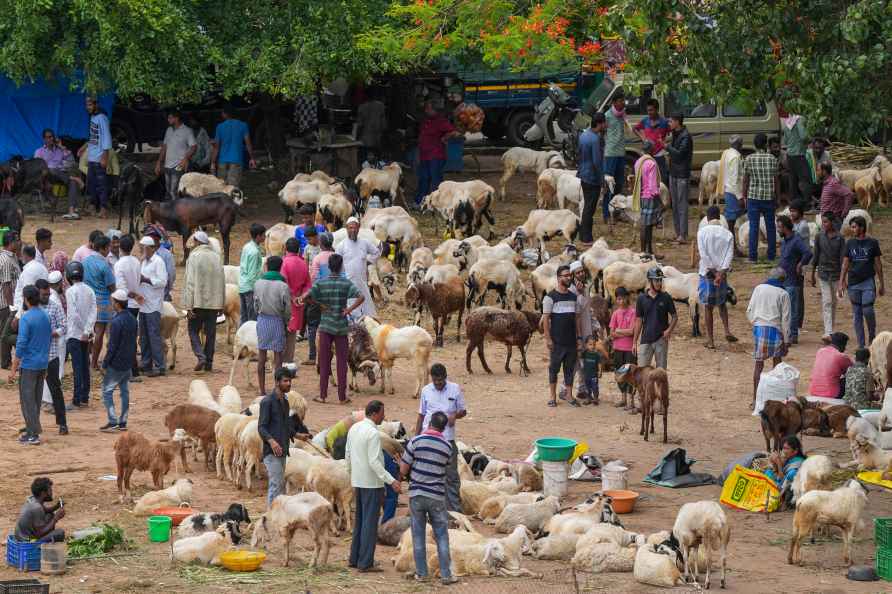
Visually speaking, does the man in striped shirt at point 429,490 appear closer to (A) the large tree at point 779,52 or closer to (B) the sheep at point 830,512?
(B) the sheep at point 830,512

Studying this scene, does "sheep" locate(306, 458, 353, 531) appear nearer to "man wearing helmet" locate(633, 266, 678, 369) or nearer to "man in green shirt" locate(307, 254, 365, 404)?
"man in green shirt" locate(307, 254, 365, 404)

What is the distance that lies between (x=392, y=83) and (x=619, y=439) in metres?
15.8

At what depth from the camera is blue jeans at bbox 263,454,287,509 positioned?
11.9m

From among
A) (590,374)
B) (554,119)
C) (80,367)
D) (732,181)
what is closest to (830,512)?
(590,374)

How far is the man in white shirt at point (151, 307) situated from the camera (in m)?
16.5

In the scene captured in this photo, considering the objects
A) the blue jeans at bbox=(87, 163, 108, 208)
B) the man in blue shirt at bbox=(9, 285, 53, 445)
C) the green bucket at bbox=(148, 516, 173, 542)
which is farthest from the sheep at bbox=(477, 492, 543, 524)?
the blue jeans at bbox=(87, 163, 108, 208)

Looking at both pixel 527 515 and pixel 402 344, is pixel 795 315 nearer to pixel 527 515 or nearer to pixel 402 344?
pixel 402 344

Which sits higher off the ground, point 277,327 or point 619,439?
point 277,327

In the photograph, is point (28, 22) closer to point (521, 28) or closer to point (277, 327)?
point (521, 28)

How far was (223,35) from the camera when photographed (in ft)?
80.2

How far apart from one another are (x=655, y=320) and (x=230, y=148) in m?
11.9

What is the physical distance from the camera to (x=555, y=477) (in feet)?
42.2

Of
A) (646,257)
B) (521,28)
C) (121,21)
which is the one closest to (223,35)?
(121,21)

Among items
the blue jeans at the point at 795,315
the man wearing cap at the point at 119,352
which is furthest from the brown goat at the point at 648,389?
the man wearing cap at the point at 119,352
